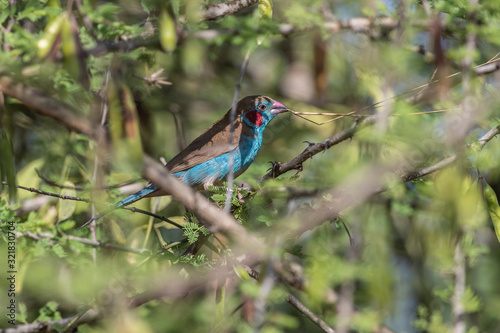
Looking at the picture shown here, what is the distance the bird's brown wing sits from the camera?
187 inches

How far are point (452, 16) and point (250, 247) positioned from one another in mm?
2031

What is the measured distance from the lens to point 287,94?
652cm

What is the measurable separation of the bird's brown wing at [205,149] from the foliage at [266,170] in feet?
0.94

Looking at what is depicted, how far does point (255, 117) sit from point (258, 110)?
6 cm

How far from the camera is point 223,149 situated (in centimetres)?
485

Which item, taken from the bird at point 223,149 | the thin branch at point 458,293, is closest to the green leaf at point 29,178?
the bird at point 223,149

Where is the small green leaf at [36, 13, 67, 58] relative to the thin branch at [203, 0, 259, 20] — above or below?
above

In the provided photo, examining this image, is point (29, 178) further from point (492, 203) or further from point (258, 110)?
point (492, 203)

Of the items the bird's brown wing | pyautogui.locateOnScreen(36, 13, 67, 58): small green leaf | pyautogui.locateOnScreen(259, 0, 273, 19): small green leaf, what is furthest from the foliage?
the bird's brown wing

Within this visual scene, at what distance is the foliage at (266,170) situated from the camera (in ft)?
7.20

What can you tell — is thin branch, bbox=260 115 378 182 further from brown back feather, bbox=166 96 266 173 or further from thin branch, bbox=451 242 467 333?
brown back feather, bbox=166 96 266 173

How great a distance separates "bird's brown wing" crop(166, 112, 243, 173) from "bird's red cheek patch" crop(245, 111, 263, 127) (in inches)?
3.8

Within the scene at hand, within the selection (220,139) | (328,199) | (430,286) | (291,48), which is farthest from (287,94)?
(328,199)

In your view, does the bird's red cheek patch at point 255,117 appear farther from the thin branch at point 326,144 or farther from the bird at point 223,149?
the thin branch at point 326,144
